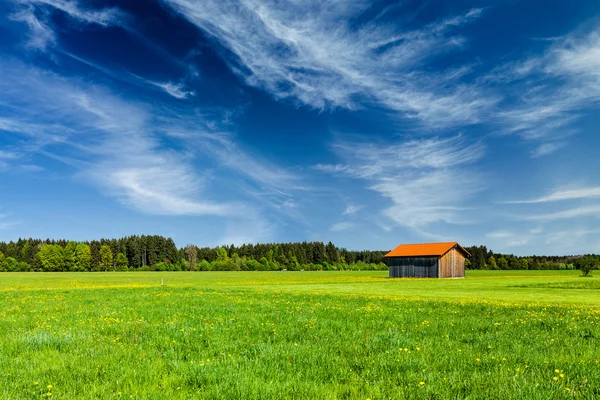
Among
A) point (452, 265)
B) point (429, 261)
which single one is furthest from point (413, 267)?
point (452, 265)

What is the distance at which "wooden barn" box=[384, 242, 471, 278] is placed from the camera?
88.2 meters

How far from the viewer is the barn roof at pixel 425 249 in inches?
3524

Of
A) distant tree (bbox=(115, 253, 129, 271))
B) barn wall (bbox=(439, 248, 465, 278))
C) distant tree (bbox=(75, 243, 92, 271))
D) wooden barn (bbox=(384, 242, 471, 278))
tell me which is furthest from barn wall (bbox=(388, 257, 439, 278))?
distant tree (bbox=(75, 243, 92, 271))

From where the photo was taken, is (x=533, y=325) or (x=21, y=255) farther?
(x=21, y=255)

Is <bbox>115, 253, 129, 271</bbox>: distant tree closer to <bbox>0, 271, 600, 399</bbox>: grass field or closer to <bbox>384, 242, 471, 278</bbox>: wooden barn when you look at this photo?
<bbox>384, 242, 471, 278</bbox>: wooden barn

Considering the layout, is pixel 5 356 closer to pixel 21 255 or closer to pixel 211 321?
pixel 211 321

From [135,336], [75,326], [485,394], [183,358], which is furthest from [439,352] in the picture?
[75,326]

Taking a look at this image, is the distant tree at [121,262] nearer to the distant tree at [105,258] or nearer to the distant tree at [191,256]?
the distant tree at [105,258]

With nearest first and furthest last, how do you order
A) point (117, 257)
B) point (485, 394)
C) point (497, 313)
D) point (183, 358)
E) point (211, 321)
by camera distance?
point (485, 394) < point (183, 358) < point (211, 321) < point (497, 313) < point (117, 257)

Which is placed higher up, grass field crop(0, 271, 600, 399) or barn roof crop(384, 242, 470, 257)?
barn roof crop(384, 242, 470, 257)

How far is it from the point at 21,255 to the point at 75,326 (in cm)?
22405

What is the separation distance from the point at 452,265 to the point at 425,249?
6.71 m

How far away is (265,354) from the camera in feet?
30.4

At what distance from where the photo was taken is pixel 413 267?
91.9 m
